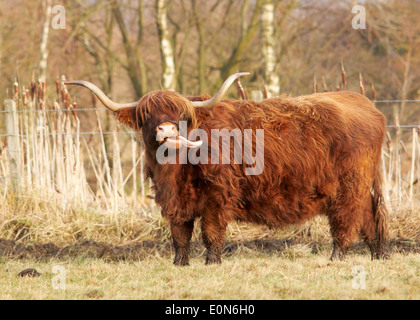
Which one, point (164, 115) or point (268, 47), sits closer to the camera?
point (164, 115)

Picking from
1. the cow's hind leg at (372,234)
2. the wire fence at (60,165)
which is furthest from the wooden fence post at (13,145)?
the cow's hind leg at (372,234)

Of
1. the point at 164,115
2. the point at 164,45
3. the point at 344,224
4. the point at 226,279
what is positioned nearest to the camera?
the point at 226,279

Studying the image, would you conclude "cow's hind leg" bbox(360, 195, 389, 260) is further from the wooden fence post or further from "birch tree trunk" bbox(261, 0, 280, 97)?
"birch tree trunk" bbox(261, 0, 280, 97)

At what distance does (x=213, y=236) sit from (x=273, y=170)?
81cm

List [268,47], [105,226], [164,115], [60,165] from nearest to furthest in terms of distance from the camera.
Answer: [164,115]
[105,226]
[60,165]
[268,47]

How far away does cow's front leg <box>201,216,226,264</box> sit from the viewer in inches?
195

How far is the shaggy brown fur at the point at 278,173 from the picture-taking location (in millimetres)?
4887

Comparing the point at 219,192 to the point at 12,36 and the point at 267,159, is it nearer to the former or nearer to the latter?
the point at 267,159

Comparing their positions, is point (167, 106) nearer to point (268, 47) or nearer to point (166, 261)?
point (166, 261)

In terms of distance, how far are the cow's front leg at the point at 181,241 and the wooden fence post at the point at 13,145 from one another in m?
3.16

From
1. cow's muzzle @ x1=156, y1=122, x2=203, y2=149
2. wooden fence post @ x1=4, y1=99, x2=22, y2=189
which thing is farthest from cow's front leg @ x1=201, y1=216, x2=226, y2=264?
wooden fence post @ x1=4, y1=99, x2=22, y2=189

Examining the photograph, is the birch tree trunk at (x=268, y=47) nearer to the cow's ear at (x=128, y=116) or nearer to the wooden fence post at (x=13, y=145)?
the wooden fence post at (x=13, y=145)

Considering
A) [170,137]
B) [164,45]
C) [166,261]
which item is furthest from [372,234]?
[164,45]

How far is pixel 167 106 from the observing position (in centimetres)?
473
